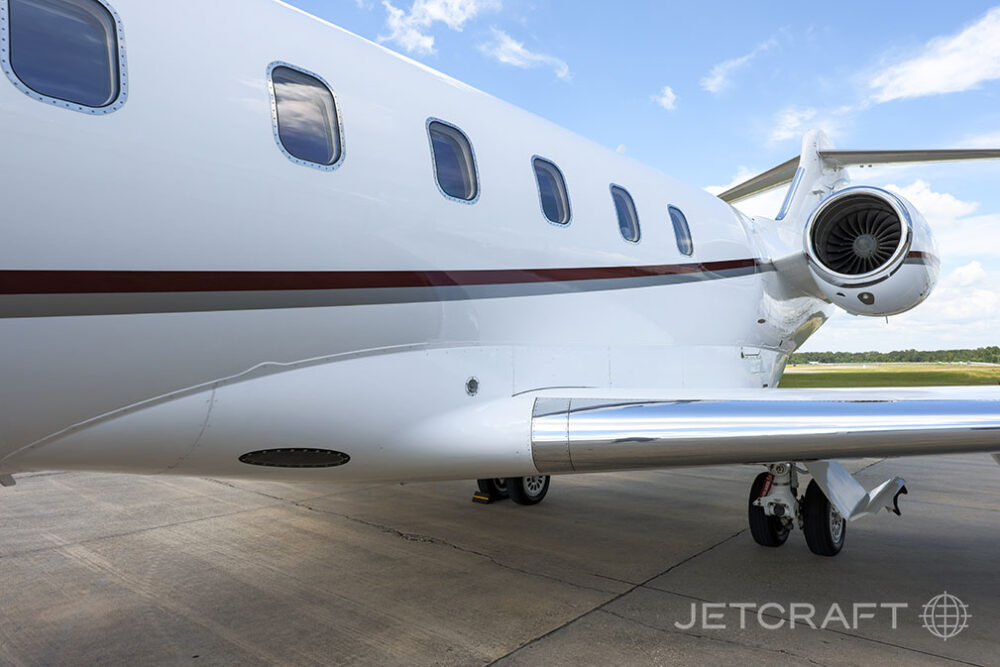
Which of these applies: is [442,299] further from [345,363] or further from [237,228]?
[237,228]

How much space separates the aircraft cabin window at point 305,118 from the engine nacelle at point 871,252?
5.07 m

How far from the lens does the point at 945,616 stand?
421 cm

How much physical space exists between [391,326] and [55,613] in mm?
2854

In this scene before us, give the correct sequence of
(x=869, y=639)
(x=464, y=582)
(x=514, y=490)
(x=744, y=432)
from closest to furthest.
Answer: (x=744, y=432)
(x=869, y=639)
(x=464, y=582)
(x=514, y=490)

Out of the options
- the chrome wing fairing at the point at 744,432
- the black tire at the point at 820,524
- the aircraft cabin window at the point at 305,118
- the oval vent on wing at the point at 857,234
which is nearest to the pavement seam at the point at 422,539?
the chrome wing fairing at the point at 744,432

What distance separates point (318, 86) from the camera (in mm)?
3154

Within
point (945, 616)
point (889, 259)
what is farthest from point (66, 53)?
point (889, 259)

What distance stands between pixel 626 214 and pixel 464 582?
111 inches

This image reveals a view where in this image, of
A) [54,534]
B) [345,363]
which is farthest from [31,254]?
[54,534]

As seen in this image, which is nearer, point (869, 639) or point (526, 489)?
point (869, 639)

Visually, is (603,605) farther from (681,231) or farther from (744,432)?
(681,231)

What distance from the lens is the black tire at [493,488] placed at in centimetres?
709

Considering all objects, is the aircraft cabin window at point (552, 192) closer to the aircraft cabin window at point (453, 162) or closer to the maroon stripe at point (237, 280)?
the maroon stripe at point (237, 280)

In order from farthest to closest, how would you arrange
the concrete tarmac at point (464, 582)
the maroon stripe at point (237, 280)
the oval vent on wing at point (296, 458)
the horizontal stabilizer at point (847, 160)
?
1. the horizontal stabilizer at point (847, 160)
2. the concrete tarmac at point (464, 582)
3. the oval vent on wing at point (296, 458)
4. the maroon stripe at point (237, 280)
